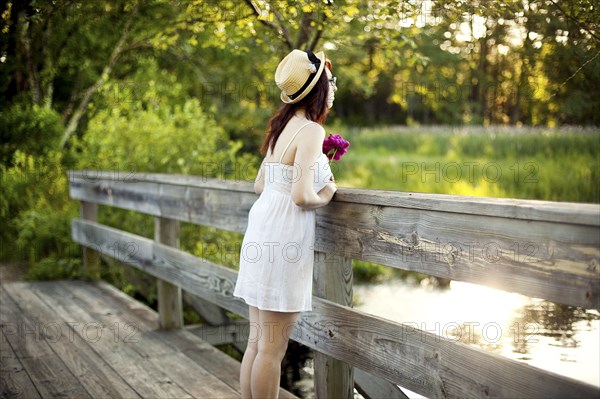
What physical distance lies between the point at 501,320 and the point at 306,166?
4.13 meters

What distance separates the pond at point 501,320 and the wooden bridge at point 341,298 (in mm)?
1424

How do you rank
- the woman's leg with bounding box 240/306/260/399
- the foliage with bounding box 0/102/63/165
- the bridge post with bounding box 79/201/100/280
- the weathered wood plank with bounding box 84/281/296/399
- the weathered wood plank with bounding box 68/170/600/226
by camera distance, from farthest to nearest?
the bridge post with bounding box 79/201/100/280
the foliage with bounding box 0/102/63/165
the weathered wood plank with bounding box 84/281/296/399
the woman's leg with bounding box 240/306/260/399
the weathered wood plank with bounding box 68/170/600/226


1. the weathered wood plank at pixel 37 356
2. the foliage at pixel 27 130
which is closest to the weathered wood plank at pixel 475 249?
the weathered wood plank at pixel 37 356

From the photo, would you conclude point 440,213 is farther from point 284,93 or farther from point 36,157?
point 36,157

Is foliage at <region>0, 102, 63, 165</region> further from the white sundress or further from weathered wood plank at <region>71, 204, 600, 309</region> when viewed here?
weathered wood plank at <region>71, 204, 600, 309</region>

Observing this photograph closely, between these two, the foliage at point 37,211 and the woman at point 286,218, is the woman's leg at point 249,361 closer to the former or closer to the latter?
the woman at point 286,218

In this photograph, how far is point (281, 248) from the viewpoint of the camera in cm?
→ 269

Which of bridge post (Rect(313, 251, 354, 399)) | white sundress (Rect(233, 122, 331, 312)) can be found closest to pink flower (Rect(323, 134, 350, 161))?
white sundress (Rect(233, 122, 331, 312))

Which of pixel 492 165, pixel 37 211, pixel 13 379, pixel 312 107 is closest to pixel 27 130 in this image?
pixel 37 211

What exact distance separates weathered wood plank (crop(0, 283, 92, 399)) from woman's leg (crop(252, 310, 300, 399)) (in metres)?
1.18

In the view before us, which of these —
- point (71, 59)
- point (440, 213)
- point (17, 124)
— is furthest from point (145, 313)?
point (71, 59)

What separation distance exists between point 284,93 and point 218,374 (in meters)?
1.80

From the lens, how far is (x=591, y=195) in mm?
8172

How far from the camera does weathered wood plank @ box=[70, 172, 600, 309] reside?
195cm
